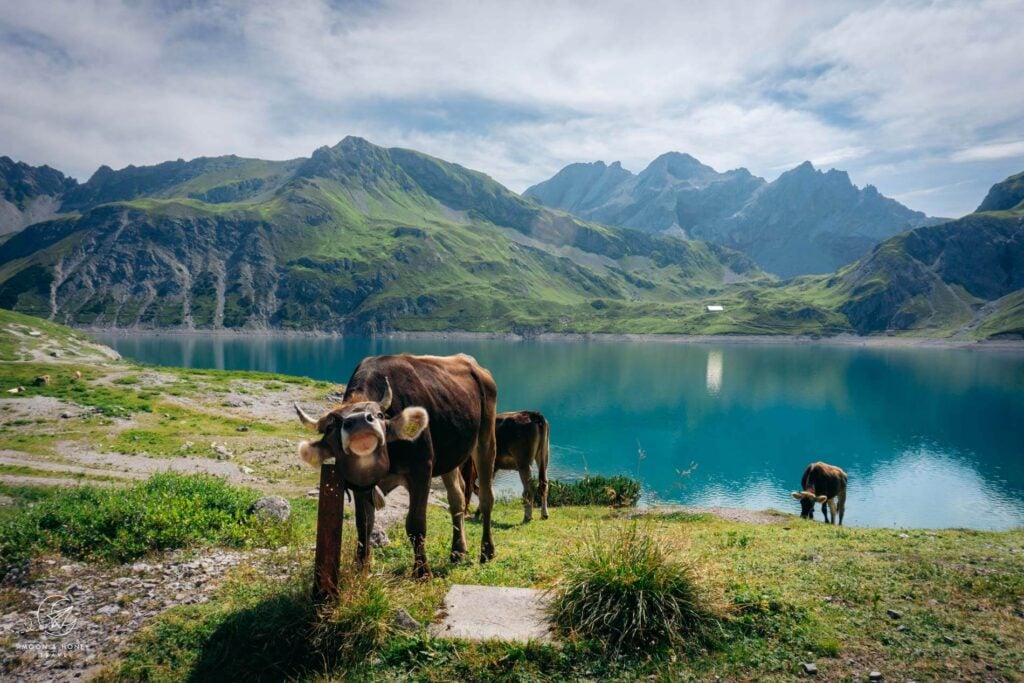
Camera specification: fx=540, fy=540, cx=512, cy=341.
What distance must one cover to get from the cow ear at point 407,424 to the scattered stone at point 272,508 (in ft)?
23.1

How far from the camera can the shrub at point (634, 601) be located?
689cm

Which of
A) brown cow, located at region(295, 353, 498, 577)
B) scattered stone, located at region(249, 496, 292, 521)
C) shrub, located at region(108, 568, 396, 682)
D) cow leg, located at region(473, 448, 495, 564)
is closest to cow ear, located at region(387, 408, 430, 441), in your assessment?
brown cow, located at region(295, 353, 498, 577)

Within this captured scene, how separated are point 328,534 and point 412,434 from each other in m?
1.58

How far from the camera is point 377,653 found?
6.64 m

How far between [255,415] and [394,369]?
3874 centimetres

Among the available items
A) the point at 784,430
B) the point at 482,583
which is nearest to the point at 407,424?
the point at 482,583

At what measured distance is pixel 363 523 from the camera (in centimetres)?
759

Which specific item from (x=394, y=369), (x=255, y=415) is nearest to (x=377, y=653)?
(x=394, y=369)

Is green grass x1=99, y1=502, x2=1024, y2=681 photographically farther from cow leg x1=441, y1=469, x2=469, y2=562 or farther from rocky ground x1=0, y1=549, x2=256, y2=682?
cow leg x1=441, y1=469, x2=469, y2=562

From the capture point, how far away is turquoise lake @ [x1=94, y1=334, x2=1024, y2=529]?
1838 inches

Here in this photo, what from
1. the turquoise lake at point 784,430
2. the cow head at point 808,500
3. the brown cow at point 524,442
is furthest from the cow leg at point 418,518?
the cow head at point 808,500

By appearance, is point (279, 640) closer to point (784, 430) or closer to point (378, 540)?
point (378, 540)

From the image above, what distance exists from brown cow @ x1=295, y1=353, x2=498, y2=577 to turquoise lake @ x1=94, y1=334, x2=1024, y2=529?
10.3 ft

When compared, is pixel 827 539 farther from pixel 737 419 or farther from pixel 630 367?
pixel 630 367
